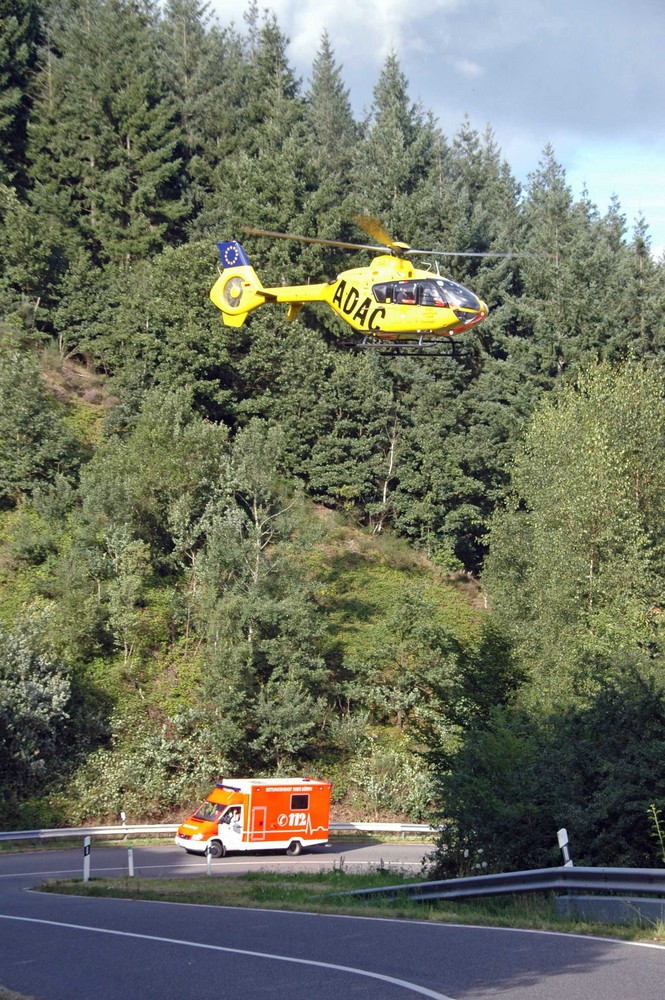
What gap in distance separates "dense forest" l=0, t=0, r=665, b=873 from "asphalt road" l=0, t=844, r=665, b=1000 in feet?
16.7

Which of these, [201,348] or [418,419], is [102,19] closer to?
[201,348]

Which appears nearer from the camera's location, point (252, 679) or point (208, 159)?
point (252, 679)

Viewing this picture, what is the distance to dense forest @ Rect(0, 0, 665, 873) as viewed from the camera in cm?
2454

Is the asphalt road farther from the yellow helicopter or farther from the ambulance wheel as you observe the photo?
the yellow helicopter

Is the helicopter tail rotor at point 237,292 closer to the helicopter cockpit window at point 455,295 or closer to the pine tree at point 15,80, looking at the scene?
the helicopter cockpit window at point 455,295

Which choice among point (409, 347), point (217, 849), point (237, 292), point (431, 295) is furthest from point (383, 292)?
point (217, 849)

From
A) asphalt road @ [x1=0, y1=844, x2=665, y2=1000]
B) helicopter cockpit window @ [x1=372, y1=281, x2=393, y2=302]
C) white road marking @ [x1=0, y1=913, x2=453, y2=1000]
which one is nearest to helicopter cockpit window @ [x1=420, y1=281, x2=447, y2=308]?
helicopter cockpit window @ [x1=372, y1=281, x2=393, y2=302]

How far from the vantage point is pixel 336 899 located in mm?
15086

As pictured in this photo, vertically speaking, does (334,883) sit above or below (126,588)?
below

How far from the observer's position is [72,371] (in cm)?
5350

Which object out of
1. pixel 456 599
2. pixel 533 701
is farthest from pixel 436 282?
pixel 456 599

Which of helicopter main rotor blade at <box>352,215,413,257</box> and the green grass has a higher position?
helicopter main rotor blade at <box>352,215,413,257</box>

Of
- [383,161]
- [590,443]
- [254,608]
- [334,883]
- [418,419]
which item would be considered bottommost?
[334,883]

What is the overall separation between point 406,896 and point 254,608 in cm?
2096
